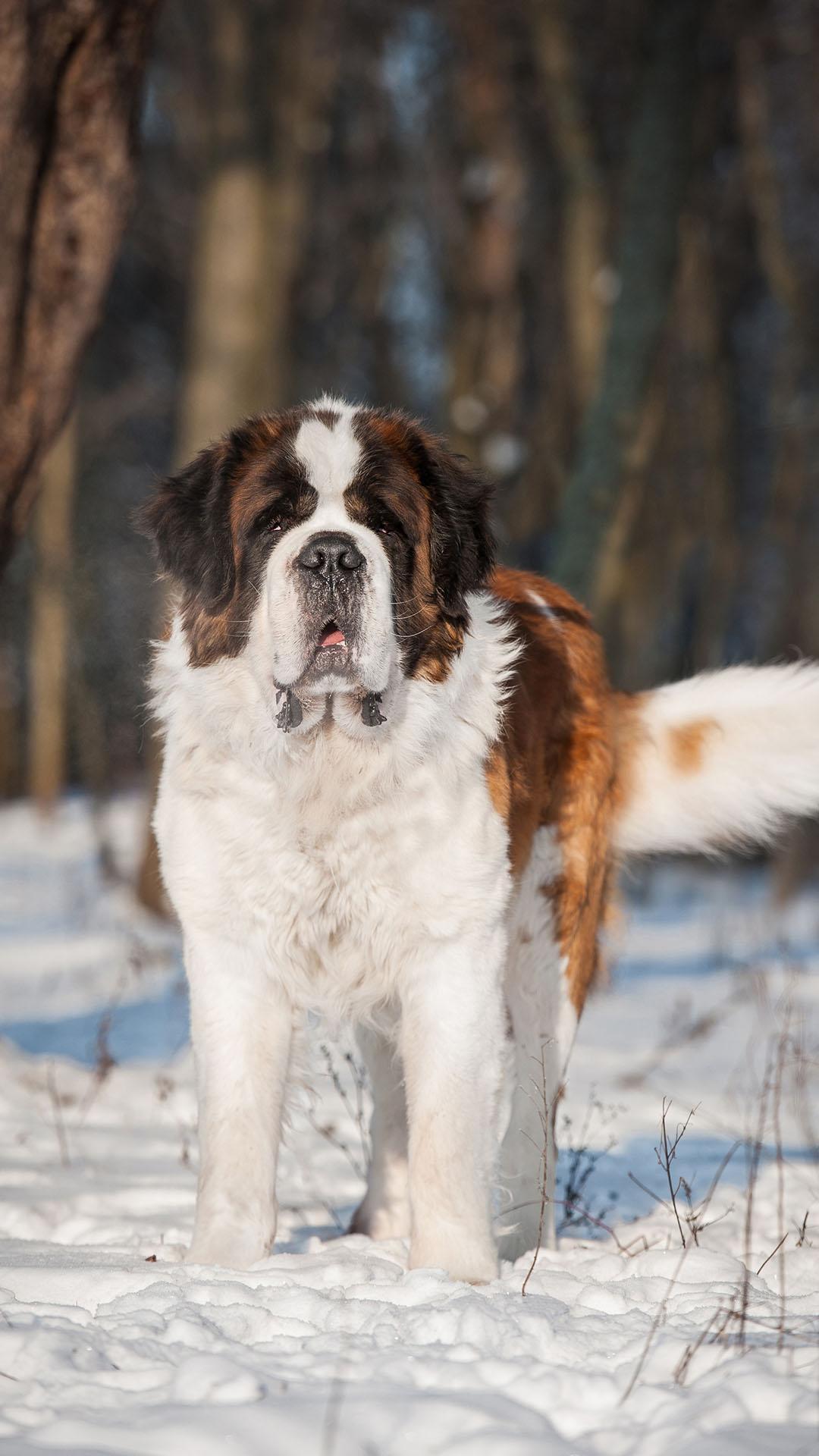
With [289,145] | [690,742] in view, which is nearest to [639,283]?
[289,145]

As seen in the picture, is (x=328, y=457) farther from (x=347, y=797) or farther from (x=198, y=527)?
(x=347, y=797)

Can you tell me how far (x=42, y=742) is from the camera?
15.6 metres

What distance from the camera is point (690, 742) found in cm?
420

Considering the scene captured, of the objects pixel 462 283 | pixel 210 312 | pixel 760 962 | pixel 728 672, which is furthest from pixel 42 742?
pixel 728 672

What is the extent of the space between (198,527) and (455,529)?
0.59 meters

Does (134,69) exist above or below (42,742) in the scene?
above

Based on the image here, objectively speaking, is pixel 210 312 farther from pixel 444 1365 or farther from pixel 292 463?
pixel 444 1365

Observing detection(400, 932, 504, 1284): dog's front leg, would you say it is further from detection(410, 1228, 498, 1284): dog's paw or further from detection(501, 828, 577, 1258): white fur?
detection(501, 828, 577, 1258): white fur

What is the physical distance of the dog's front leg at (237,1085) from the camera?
3.16 metres

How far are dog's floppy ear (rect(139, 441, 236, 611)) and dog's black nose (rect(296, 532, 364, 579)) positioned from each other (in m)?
0.31

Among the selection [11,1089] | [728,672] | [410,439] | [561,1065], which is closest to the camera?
[410,439]

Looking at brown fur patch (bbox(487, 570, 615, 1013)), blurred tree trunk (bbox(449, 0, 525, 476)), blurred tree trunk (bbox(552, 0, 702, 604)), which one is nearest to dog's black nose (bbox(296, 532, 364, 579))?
brown fur patch (bbox(487, 570, 615, 1013))

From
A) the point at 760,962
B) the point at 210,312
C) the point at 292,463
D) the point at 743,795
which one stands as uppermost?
the point at 210,312

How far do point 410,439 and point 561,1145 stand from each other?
6.97ft
